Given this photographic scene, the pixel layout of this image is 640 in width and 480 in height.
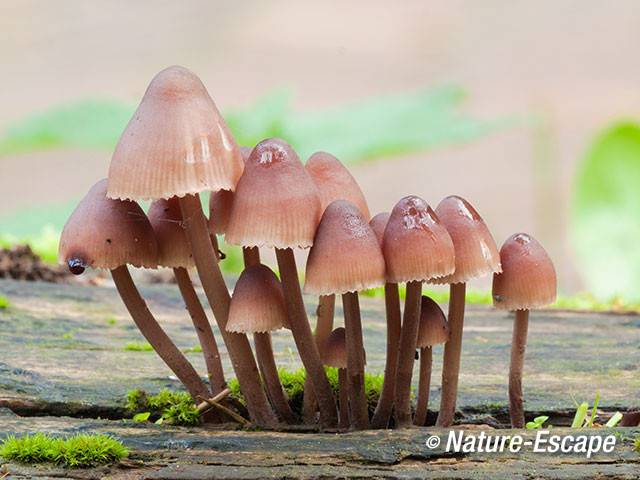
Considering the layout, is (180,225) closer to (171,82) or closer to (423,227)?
(171,82)

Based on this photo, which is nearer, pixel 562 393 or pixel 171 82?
pixel 171 82

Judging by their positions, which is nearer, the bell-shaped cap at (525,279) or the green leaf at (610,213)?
the bell-shaped cap at (525,279)

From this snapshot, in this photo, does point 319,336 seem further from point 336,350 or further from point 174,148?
point 174,148

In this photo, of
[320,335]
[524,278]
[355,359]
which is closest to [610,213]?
[524,278]

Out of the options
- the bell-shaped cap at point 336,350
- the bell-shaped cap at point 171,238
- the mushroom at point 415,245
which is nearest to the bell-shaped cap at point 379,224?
the mushroom at point 415,245

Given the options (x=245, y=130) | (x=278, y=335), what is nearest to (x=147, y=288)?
(x=278, y=335)

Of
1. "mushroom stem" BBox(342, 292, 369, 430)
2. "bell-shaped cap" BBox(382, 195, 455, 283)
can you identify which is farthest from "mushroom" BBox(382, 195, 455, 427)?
"mushroom stem" BBox(342, 292, 369, 430)

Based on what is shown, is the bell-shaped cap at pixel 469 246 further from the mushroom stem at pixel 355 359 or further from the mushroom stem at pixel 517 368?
the mushroom stem at pixel 517 368
